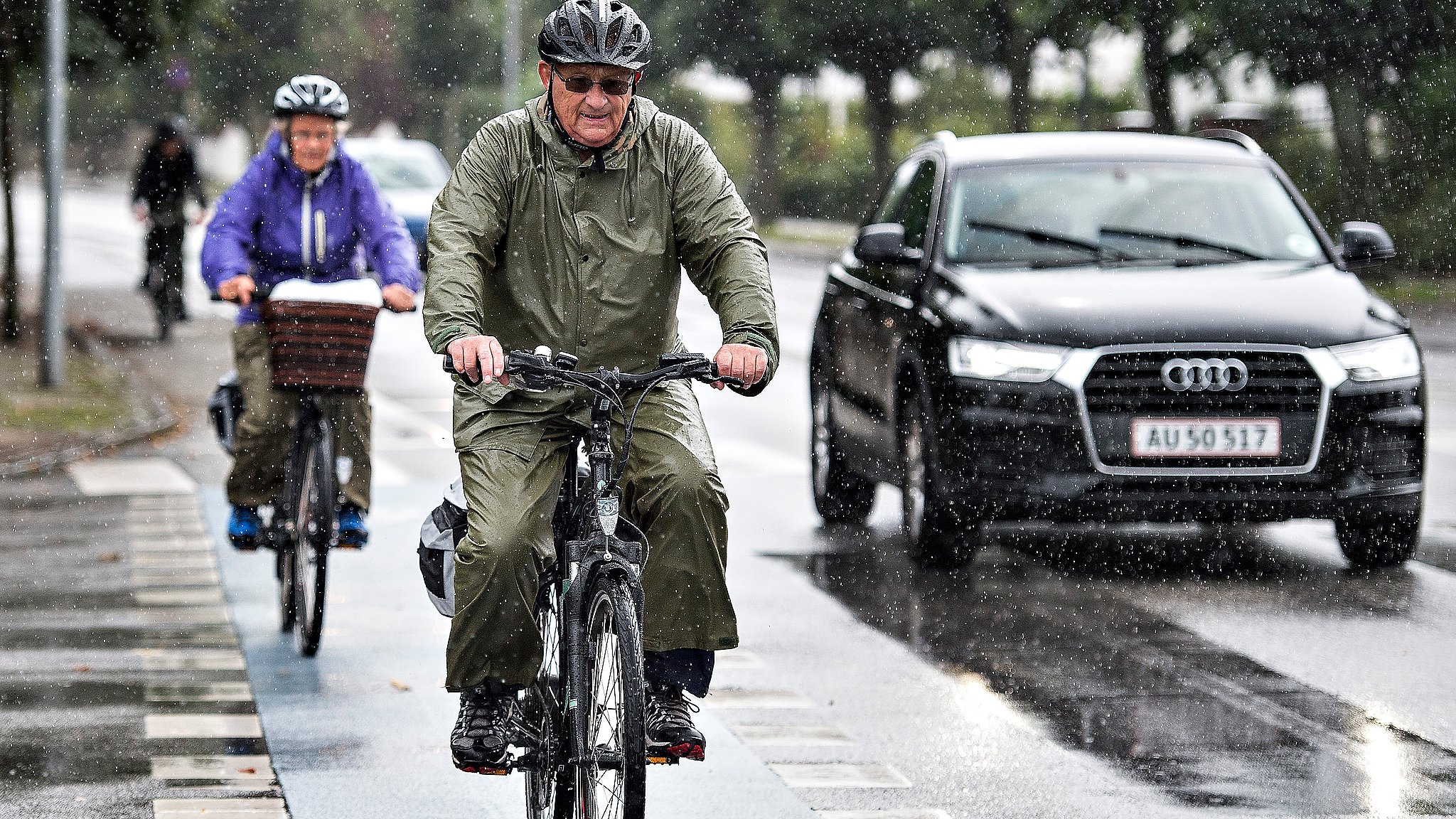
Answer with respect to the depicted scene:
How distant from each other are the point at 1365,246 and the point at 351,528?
14.3 feet

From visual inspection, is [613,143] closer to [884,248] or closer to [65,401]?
[884,248]

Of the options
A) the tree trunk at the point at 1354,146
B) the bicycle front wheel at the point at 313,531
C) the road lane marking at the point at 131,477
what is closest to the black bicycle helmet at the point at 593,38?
the bicycle front wheel at the point at 313,531

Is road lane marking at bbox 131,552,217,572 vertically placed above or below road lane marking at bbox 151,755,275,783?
below

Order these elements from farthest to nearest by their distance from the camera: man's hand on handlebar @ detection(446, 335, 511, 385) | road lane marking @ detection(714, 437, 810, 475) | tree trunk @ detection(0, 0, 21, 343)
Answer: tree trunk @ detection(0, 0, 21, 343), road lane marking @ detection(714, 437, 810, 475), man's hand on handlebar @ detection(446, 335, 511, 385)

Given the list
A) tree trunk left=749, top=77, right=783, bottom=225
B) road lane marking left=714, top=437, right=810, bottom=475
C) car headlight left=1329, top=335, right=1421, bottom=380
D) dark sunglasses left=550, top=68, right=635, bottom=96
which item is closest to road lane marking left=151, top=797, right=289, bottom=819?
dark sunglasses left=550, top=68, right=635, bottom=96

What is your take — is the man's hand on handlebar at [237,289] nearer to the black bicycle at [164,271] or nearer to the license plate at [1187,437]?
the license plate at [1187,437]

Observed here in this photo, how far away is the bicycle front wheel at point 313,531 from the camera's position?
25.0ft

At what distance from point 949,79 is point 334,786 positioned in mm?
55475

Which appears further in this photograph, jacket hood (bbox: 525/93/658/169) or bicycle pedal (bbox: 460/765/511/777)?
jacket hood (bbox: 525/93/658/169)

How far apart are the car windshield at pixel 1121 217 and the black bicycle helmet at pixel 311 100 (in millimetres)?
2858

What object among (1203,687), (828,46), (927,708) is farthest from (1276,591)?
(828,46)

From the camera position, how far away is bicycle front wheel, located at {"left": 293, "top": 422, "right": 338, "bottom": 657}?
7.63 meters

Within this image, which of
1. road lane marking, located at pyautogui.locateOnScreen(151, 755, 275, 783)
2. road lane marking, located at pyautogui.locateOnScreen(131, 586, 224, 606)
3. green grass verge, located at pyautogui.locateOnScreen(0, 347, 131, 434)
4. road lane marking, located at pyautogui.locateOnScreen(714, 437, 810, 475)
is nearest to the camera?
road lane marking, located at pyautogui.locateOnScreen(151, 755, 275, 783)

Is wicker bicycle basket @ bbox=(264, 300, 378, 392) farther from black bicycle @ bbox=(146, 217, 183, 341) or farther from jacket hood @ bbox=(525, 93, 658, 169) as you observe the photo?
black bicycle @ bbox=(146, 217, 183, 341)
